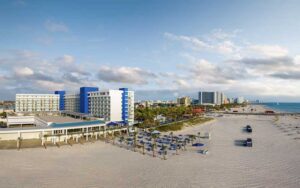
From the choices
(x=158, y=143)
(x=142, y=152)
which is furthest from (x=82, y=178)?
(x=158, y=143)

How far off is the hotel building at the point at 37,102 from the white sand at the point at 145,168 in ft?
190

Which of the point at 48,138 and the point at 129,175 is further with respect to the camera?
the point at 48,138

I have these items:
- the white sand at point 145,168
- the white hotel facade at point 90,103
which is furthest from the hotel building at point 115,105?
the white sand at point 145,168

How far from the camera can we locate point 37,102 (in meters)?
90.6

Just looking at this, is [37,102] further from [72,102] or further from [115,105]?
[115,105]

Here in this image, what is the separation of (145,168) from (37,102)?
247 ft

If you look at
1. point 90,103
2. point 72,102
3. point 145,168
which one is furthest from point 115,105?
point 145,168

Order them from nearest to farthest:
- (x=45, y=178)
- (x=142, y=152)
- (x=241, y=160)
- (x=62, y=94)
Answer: (x=45, y=178)
(x=241, y=160)
(x=142, y=152)
(x=62, y=94)

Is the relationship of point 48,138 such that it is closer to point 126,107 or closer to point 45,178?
point 45,178

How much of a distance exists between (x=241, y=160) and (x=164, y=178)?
14044 mm

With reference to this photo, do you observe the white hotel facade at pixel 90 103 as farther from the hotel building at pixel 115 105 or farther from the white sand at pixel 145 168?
the white sand at pixel 145 168

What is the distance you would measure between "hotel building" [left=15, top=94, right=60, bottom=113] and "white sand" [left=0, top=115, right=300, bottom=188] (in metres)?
58.0

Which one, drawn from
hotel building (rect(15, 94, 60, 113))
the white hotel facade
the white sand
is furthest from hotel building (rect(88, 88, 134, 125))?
hotel building (rect(15, 94, 60, 113))

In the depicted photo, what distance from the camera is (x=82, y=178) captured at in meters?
25.6
